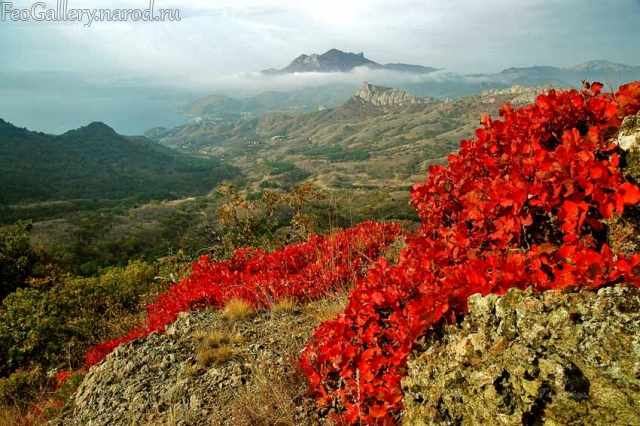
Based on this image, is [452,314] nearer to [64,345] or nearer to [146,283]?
[64,345]

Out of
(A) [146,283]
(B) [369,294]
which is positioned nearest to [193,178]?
(A) [146,283]

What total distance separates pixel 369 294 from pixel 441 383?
3.23 ft

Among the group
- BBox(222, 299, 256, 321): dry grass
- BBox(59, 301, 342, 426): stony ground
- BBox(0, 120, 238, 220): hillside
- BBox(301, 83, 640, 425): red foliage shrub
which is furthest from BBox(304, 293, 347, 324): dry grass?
BBox(0, 120, 238, 220): hillside

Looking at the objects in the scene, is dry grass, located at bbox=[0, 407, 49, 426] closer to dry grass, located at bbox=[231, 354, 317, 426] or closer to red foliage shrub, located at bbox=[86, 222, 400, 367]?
red foliage shrub, located at bbox=[86, 222, 400, 367]

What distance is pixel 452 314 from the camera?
8.93ft

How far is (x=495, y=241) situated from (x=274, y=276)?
4638 mm

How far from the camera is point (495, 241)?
3.32 meters

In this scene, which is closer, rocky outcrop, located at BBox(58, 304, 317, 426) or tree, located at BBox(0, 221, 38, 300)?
rocky outcrop, located at BBox(58, 304, 317, 426)

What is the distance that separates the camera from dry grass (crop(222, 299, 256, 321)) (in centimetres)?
591

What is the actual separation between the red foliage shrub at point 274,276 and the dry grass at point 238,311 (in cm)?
24

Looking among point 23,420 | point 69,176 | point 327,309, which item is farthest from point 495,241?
point 69,176

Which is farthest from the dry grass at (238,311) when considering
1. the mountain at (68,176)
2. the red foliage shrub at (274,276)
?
the mountain at (68,176)

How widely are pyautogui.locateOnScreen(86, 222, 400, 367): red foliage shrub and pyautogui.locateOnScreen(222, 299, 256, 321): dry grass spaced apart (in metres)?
0.24

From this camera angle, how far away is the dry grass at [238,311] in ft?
19.4
